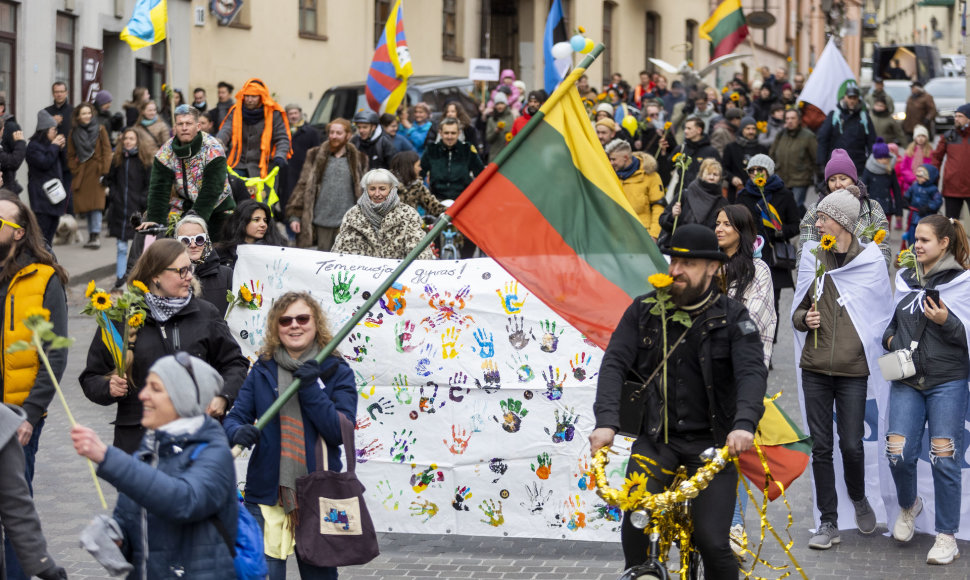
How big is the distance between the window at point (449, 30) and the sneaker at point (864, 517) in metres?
28.1

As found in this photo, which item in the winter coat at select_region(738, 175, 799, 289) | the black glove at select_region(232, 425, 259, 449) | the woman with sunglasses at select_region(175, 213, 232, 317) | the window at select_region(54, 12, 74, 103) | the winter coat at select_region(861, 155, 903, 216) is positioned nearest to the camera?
the black glove at select_region(232, 425, 259, 449)

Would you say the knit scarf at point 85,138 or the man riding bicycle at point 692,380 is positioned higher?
the knit scarf at point 85,138

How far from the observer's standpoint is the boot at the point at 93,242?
19234 mm

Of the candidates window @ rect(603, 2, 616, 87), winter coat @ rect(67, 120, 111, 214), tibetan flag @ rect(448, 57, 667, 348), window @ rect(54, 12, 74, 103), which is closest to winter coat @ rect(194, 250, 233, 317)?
tibetan flag @ rect(448, 57, 667, 348)

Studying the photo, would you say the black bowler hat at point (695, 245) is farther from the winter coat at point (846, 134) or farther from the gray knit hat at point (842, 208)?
the winter coat at point (846, 134)

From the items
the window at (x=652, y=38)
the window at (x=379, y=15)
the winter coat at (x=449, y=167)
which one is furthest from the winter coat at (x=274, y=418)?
the window at (x=652, y=38)

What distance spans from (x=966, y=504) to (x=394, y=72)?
1254 cm

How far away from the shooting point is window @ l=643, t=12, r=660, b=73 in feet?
152

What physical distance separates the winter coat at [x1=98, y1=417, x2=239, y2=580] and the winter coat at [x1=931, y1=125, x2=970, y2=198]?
622 inches

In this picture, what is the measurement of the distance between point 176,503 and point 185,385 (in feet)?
1.18

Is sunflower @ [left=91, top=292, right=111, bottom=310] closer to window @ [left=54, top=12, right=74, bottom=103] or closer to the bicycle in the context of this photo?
the bicycle

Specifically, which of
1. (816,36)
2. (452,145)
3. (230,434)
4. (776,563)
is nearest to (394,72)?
(452,145)

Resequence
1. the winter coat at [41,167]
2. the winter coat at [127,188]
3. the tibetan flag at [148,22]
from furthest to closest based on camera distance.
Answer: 1. the winter coat at [41,167]
2. the winter coat at [127,188]
3. the tibetan flag at [148,22]

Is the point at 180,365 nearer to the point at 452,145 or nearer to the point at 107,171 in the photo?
the point at 452,145
